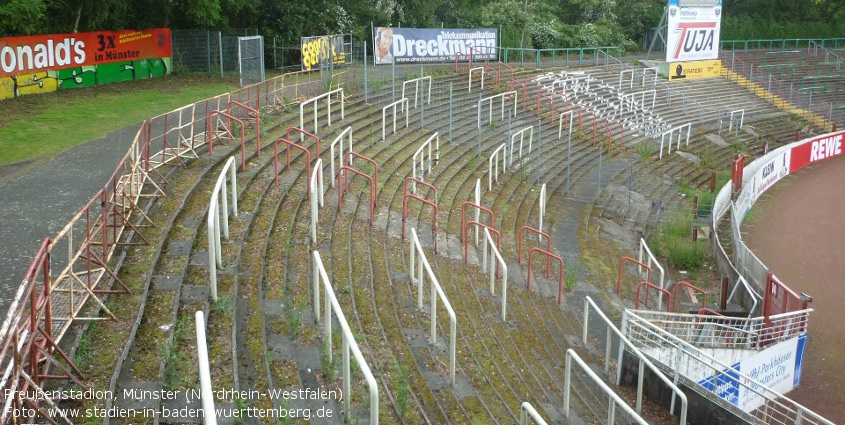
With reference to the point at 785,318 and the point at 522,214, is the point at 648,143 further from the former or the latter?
the point at 785,318

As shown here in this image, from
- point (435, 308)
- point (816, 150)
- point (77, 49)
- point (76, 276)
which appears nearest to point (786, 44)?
point (816, 150)

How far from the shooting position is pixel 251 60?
26.1 metres

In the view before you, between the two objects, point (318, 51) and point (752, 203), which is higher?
point (318, 51)

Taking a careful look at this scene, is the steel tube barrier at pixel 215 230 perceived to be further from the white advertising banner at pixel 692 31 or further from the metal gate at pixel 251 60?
the white advertising banner at pixel 692 31

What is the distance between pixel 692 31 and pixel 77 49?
2092 cm

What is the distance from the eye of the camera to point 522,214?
19.5 meters

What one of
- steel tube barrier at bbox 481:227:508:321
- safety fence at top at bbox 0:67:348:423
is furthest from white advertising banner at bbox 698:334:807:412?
safety fence at top at bbox 0:67:348:423

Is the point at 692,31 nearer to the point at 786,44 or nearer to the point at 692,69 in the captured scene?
the point at 692,69

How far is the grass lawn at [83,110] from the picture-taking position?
57.0 feet

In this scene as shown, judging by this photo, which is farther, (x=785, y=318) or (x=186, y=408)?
(x=785, y=318)

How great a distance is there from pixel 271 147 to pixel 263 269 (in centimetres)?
641

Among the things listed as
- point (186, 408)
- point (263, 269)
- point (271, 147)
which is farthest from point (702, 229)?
point (186, 408)

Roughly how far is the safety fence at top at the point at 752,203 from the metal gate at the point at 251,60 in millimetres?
14623

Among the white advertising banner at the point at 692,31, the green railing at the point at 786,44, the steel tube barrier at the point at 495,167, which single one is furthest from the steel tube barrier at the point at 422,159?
the green railing at the point at 786,44
